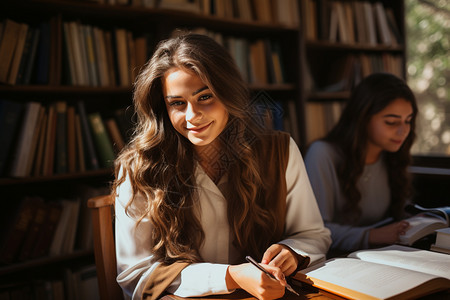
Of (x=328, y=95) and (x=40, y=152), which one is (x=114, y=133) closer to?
(x=40, y=152)

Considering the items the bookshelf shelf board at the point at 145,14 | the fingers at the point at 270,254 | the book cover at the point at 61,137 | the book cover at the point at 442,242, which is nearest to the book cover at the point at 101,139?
the book cover at the point at 61,137

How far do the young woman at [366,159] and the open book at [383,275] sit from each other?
0.46 meters

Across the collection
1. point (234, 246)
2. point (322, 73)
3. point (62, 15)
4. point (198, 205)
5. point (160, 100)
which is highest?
point (62, 15)

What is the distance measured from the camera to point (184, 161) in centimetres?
111

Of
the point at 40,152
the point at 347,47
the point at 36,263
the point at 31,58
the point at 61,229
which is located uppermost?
the point at 347,47

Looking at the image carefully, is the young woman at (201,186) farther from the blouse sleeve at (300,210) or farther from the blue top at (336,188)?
the blue top at (336,188)

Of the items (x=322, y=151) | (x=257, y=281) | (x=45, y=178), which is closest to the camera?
(x=257, y=281)

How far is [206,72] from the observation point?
985 mm

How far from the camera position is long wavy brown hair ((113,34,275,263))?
3.30 feet

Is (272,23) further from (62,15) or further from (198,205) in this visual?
(198,205)

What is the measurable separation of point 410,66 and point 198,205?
10.7 ft

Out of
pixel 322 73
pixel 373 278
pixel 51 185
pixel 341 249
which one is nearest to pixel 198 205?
pixel 373 278

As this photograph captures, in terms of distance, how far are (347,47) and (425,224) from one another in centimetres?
195

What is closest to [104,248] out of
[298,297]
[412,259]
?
[298,297]
